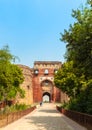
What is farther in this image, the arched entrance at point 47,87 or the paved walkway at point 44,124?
the arched entrance at point 47,87

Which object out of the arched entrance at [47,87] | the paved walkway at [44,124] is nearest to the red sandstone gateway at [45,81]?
the arched entrance at [47,87]

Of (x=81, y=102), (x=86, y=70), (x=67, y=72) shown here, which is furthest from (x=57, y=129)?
(x=67, y=72)

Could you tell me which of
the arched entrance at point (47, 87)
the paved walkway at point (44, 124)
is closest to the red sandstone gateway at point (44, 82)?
the arched entrance at point (47, 87)

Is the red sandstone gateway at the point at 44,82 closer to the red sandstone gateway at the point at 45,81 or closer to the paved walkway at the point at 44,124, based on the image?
the red sandstone gateway at the point at 45,81

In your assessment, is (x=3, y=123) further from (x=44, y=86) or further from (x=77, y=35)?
(x=44, y=86)

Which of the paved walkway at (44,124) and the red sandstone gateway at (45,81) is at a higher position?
the red sandstone gateway at (45,81)

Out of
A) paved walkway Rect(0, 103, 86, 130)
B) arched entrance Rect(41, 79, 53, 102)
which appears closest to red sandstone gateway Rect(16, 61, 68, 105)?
arched entrance Rect(41, 79, 53, 102)

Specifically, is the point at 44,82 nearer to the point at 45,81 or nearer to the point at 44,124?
the point at 45,81

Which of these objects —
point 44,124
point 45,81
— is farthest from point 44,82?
point 44,124

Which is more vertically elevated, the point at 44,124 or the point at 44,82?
the point at 44,82

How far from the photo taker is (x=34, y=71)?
121688mm

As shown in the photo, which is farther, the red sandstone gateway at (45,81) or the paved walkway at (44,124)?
the red sandstone gateway at (45,81)

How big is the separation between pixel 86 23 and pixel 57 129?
8363 millimetres

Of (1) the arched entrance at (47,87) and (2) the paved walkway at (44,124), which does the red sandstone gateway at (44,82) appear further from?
(2) the paved walkway at (44,124)
